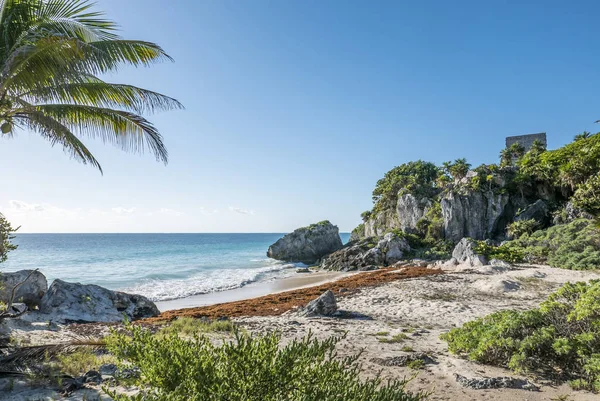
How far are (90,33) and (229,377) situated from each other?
6.67m

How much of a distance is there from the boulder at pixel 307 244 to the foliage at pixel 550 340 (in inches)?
1729

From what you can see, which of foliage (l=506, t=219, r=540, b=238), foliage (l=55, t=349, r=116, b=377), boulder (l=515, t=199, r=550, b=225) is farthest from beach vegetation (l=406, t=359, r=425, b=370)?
boulder (l=515, t=199, r=550, b=225)

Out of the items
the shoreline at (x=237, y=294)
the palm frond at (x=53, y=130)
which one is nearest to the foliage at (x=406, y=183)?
the shoreline at (x=237, y=294)

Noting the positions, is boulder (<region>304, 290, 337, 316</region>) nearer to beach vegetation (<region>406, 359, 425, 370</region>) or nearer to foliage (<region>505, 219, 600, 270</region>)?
beach vegetation (<region>406, 359, 425, 370</region>)

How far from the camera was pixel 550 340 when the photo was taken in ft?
16.7

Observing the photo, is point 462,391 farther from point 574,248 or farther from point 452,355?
point 574,248

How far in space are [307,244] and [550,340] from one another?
1784 inches

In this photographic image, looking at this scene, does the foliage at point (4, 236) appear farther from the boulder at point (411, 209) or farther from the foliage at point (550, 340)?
the boulder at point (411, 209)

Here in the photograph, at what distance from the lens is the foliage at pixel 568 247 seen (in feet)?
59.3

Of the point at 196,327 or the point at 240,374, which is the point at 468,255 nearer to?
the point at 196,327

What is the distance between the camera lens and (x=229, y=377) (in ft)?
7.77

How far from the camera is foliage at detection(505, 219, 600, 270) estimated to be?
18078 millimetres

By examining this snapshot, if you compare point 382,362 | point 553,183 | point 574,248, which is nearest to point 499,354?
point 382,362

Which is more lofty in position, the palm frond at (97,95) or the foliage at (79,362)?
the palm frond at (97,95)
